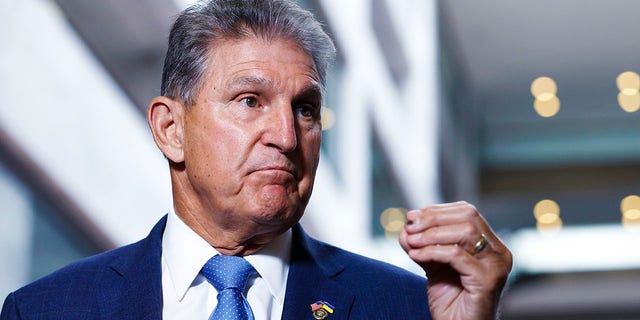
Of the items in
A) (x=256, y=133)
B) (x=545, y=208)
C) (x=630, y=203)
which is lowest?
(x=630, y=203)

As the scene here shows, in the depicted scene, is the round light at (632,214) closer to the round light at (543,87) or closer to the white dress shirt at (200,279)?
the round light at (543,87)

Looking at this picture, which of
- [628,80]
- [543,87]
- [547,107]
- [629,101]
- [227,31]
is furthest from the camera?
[547,107]

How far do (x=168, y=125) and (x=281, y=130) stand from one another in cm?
31

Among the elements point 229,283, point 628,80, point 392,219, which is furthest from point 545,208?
point 229,283

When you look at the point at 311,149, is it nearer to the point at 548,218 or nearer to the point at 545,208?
the point at 545,208

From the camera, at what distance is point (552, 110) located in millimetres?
14133

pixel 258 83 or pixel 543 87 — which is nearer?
pixel 258 83

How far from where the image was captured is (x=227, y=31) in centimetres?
204

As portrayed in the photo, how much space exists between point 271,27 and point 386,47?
712cm

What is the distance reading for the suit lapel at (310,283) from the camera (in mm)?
1963

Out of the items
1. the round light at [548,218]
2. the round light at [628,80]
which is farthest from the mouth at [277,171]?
the round light at [548,218]

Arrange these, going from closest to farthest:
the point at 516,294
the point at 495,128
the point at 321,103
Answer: the point at 321,103 → the point at 495,128 → the point at 516,294

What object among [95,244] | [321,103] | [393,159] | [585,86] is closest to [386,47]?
[393,159]

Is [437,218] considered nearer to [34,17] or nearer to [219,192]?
[219,192]
